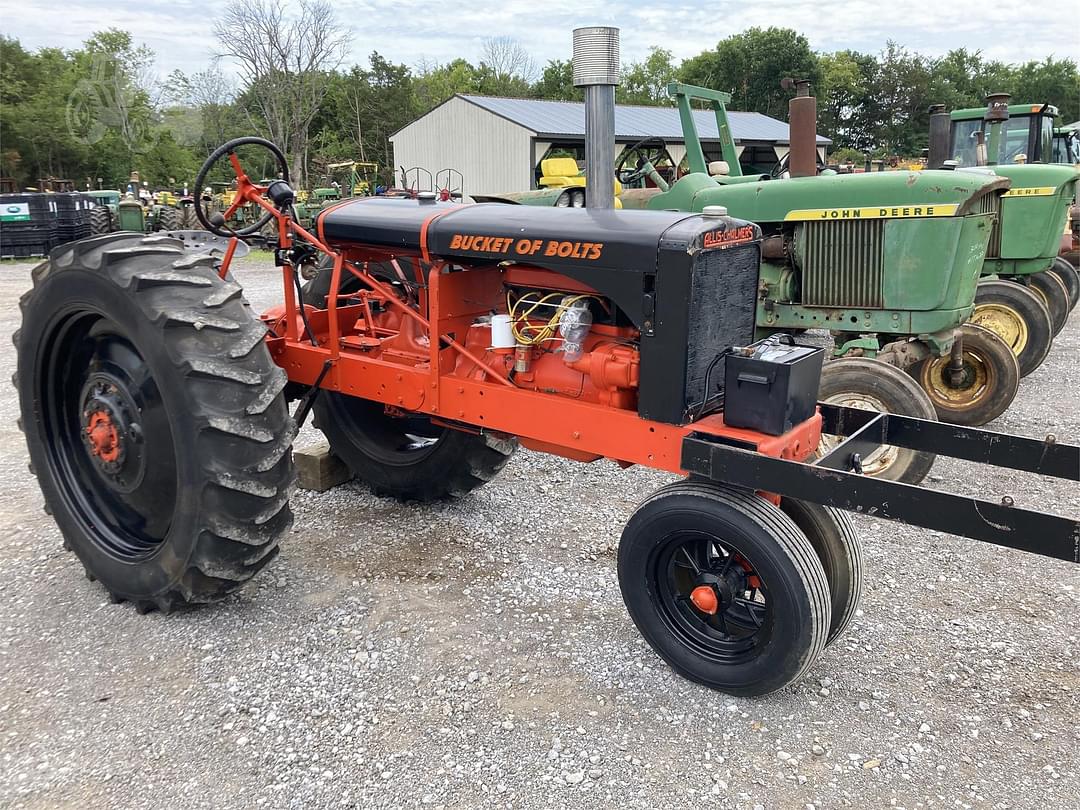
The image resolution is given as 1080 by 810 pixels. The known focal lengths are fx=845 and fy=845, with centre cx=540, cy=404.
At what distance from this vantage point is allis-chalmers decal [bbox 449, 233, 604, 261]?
268 cm

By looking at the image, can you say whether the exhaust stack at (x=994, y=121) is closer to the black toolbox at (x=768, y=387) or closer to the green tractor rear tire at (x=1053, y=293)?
the green tractor rear tire at (x=1053, y=293)

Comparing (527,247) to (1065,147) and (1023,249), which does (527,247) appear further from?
(1065,147)

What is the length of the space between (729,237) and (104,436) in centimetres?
236

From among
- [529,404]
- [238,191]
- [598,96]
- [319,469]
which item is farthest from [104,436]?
[598,96]

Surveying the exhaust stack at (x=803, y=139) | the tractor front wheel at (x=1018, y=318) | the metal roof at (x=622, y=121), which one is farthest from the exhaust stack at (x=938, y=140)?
the metal roof at (x=622, y=121)

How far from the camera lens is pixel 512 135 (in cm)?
2219

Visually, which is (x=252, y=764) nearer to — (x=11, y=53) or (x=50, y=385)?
(x=50, y=385)

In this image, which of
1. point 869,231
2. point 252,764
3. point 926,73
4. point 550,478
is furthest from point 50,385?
point 926,73

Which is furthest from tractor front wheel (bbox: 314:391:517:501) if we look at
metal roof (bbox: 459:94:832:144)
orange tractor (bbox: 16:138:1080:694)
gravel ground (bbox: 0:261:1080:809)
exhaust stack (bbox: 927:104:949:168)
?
metal roof (bbox: 459:94:832:144)

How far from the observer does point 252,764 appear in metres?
2.34

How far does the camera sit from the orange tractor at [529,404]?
98.7 inches

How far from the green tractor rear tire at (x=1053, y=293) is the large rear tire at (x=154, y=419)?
7695 millimetres

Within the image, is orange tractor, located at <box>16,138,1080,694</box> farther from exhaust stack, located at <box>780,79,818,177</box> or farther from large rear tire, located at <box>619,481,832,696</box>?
exhaust stack, located at <box>780,79,818,177</box>

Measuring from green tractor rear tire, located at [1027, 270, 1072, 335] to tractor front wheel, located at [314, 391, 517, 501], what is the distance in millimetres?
6464
